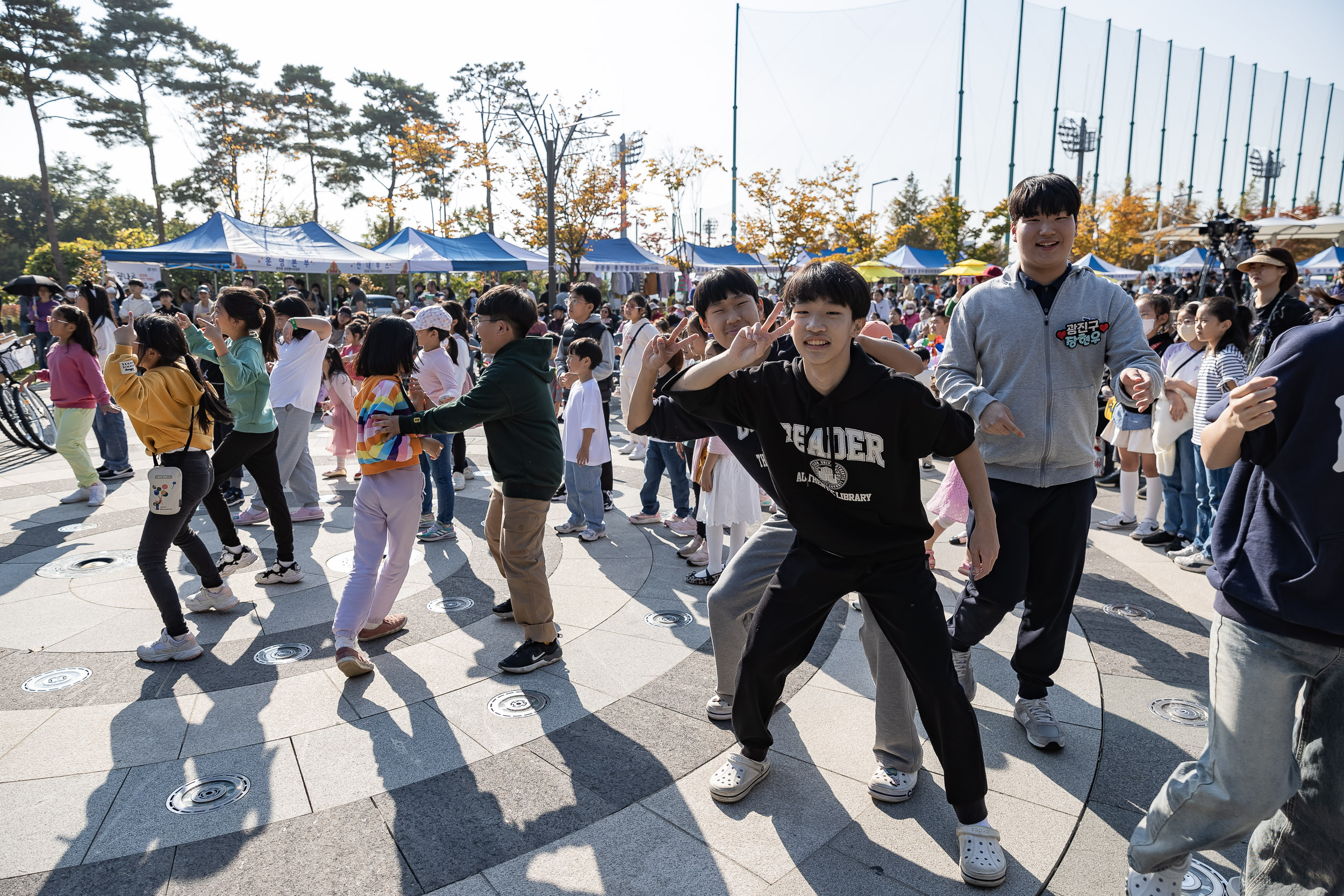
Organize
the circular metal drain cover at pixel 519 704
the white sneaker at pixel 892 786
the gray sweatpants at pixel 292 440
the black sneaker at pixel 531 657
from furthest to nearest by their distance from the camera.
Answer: the gray sweatpants at pixel 292 440
the black sneaker at pixel 531 657
the circular metal drain cover at pixel 519 704
the white sneaker at pixel 892 786

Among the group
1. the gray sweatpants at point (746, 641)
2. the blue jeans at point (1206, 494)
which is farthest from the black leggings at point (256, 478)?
the blue jeans at point (1206, 494)

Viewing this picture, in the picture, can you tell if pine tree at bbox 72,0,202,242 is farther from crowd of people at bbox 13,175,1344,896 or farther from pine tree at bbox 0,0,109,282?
crowd of people at bbox 13,175,1344,896

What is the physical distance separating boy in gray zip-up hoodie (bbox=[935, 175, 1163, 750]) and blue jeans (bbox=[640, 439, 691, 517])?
3586 mm

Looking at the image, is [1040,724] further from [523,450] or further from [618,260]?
[618,260]

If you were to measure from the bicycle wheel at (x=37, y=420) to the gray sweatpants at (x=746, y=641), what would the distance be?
9.78 metres

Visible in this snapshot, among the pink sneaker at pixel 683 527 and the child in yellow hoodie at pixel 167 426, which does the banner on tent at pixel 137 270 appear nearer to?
the child in yellow hoodie at pixel 167 426

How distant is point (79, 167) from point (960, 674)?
78279 millimetres

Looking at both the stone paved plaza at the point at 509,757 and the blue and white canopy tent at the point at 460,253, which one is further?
the blue and white canopy tent at the point at 460,253

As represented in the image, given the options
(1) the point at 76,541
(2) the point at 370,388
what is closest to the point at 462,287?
(1) the point at 76,541

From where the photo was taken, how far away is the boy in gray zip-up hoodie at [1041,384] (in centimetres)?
292

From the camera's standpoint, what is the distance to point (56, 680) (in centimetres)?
391

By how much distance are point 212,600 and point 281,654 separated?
0.86 m

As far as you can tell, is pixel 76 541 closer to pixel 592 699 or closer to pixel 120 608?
pixel 120 608

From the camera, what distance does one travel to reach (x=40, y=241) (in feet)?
173
